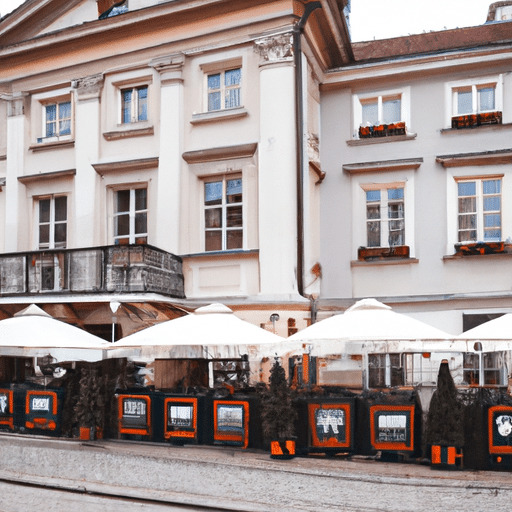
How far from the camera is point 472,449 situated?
9.77 meters

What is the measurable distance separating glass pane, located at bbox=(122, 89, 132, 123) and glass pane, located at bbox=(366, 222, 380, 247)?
635 cm

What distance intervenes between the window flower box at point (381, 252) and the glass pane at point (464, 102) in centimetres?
333

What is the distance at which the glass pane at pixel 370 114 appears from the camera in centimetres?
1730

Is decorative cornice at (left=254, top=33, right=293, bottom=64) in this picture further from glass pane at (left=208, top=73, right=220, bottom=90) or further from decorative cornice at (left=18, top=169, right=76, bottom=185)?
decorative cornice at (left=18, top=169, right=76, bottom=185)

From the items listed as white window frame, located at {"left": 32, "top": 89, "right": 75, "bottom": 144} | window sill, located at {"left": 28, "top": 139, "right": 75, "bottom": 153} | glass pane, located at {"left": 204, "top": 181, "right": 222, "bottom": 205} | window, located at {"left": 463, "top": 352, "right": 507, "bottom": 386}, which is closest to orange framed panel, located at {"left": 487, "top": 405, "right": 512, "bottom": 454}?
window, located at {"left": 463, "top": 352, "right": 507, "bottom": 386}

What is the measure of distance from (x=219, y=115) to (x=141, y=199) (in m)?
2.84

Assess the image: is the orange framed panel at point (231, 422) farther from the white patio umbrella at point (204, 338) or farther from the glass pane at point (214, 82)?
the glass pane at point (214, 82)

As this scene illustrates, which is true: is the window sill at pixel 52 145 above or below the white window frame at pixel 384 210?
above

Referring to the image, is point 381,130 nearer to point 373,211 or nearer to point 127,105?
point 373,211

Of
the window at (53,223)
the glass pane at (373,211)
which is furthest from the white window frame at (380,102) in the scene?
the window at (53,223)

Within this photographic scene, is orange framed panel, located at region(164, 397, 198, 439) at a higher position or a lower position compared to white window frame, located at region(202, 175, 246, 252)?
lower

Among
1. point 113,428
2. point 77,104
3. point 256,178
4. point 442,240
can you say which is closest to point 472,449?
point 113,428

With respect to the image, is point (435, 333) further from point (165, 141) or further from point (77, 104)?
point (77, 104)

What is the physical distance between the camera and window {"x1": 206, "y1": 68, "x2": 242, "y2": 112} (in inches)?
669
